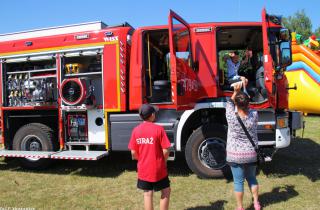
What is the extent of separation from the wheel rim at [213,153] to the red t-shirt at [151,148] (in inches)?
87.3

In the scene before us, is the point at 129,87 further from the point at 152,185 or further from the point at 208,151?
the point at 152,185

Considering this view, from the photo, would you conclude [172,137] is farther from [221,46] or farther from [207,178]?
[221,46]

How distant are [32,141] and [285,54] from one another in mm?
5101

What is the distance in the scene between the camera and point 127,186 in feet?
18.8

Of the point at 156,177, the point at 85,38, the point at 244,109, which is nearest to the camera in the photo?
the point at 156,177

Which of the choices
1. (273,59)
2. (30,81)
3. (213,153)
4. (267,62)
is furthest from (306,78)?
(30,81)

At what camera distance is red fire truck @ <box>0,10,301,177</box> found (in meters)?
5.70

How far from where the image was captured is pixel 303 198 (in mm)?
4875

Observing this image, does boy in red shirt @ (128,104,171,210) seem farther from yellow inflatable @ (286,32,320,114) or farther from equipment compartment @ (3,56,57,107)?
yellow inflatable @ (286,32,320,114)

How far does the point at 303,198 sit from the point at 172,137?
225 cm

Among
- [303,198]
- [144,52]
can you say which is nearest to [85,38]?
[144,52]

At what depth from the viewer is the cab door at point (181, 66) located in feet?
17.1

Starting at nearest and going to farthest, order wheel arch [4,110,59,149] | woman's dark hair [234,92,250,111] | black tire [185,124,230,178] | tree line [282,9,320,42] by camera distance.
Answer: woman's dark hair [234,92,250,111] < black tire [185,124,230,178] < wheel arch [4,110,59,149] < tree line [282,9,320,42]

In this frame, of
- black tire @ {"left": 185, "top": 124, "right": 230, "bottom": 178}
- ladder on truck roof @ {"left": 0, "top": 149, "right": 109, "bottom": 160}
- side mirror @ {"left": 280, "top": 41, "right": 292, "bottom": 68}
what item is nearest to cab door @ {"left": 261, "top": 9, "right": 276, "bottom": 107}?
side mirror @ {"left": 280, "top": 41, "right": 292, "bottom": 68}
